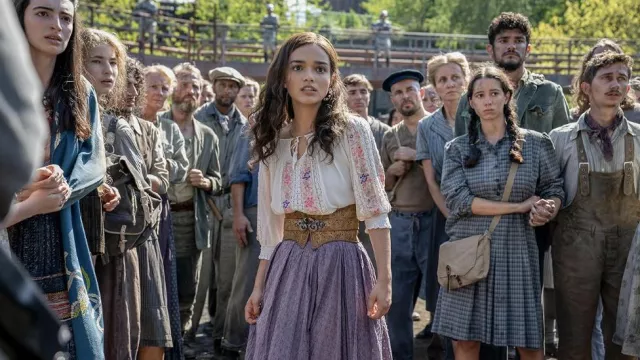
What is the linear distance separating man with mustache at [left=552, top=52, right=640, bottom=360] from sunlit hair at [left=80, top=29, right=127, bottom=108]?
8.35 feet

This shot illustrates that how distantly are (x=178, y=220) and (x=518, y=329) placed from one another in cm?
299

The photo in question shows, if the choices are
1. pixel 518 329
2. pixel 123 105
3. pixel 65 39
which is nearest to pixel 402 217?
pixel 518 329

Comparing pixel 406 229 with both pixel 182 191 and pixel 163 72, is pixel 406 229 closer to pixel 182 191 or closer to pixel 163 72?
pixel 182 191

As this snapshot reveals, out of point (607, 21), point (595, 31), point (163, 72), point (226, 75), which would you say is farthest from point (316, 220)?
point (595, 31)

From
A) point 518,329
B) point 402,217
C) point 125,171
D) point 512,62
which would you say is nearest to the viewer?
point 125,171

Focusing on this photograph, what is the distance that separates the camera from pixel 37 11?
4.29 metres

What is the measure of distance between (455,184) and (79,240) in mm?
2553

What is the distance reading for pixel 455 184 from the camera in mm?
6172

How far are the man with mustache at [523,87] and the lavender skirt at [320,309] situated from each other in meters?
2.28

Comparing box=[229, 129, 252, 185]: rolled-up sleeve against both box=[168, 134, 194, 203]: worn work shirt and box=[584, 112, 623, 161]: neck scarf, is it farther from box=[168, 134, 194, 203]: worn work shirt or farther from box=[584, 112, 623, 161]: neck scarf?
box=[584, 112, 623, 161]: neck scarf

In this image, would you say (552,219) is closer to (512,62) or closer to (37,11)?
(512,62)

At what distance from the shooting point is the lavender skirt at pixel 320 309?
4.52 metres

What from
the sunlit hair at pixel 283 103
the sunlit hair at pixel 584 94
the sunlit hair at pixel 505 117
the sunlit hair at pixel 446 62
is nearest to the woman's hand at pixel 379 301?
the sunlit hair at pixel 283 103

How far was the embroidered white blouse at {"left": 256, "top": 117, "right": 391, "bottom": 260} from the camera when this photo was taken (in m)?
4.61
